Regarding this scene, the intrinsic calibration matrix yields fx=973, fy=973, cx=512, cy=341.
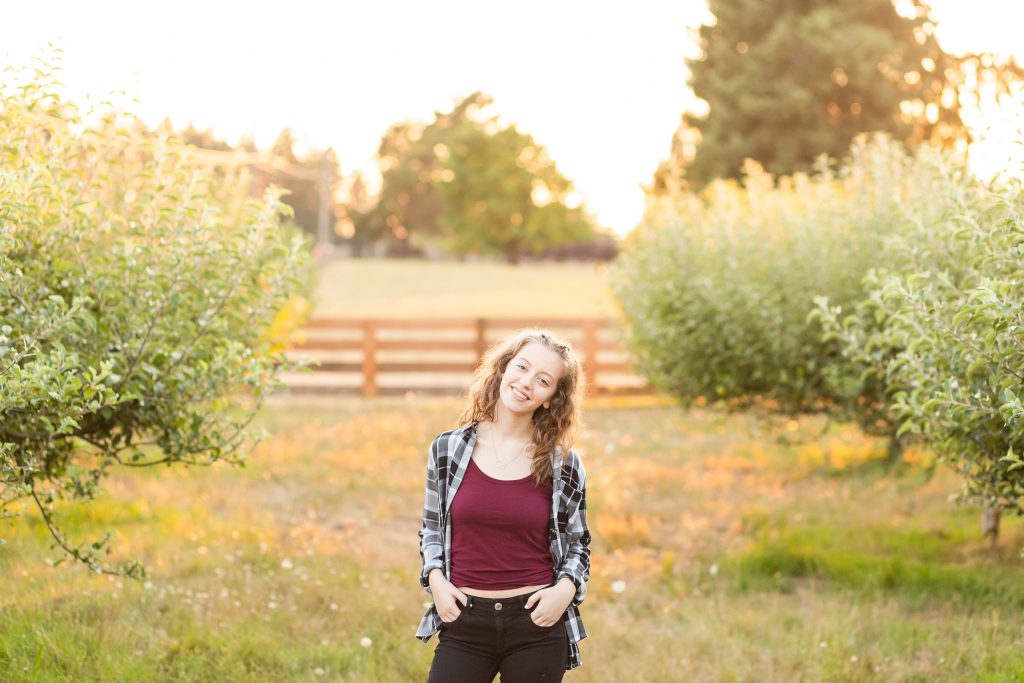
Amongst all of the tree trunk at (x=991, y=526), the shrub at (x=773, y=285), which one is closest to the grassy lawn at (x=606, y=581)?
the tree trunk at (x=991, y=526)

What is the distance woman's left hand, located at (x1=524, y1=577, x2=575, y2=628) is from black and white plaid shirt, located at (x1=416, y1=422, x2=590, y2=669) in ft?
0.31

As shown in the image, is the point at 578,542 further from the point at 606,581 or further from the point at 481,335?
the point at 481,335

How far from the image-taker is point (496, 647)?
3.37 m

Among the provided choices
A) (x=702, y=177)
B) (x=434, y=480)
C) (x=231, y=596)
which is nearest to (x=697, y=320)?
(x=231, y=596)

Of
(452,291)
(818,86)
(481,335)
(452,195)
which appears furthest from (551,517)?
(452,195)

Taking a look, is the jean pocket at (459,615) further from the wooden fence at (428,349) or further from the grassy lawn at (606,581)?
the wooden fence at (428,349)

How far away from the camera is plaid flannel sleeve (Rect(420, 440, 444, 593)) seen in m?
3.51

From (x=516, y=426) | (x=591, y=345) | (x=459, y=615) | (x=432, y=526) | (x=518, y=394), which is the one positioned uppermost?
(x=518, y=394)

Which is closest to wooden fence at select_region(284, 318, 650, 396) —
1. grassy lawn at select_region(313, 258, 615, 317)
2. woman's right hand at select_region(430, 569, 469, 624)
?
grassy lawn at select_region(313, 258, 615, 317)

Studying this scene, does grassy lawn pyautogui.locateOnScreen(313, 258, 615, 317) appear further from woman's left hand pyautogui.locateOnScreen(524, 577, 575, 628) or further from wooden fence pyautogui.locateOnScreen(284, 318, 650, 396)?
woman's left hand pyautogui.locateOnScreen(524, 577, 575, 628)

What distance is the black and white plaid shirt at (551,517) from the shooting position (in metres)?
3.50

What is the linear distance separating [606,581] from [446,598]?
3852 mm

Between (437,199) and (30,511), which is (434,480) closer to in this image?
(30,511)

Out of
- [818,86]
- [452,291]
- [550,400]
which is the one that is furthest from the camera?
[452,291]
